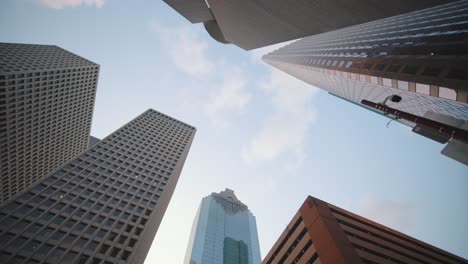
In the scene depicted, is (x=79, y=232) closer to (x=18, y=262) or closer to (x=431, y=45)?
(x=18, y=262)

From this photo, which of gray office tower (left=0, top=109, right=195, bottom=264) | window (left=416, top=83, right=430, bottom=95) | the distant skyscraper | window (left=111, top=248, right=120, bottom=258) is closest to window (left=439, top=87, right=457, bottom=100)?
window (left=416, top=83, right=430, bottom=95)

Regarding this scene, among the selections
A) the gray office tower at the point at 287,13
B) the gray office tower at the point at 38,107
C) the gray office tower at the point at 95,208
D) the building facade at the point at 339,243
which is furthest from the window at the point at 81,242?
the gray office tower at the point at 38,107

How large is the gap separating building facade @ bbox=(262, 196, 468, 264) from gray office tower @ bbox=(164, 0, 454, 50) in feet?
80.8

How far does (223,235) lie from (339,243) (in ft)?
412

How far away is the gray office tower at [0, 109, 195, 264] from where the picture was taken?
42281 millimetres

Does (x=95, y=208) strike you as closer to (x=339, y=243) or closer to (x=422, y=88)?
(x=339, y=243)

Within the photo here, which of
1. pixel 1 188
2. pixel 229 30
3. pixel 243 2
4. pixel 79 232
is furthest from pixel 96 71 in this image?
pixel 243 2

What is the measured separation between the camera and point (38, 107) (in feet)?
259

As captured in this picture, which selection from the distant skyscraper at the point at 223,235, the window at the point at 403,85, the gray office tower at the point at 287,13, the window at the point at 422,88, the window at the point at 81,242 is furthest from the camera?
the distant skyscraper at the point at 223,235

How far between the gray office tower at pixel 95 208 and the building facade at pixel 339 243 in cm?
3085

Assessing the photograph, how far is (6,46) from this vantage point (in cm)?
8300

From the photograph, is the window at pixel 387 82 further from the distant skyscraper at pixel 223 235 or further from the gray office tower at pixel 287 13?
the distant skyscraper at pixel 223 235

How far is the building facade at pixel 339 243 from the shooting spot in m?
30.3

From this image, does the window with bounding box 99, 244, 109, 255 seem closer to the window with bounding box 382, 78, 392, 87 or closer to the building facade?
the building facade
